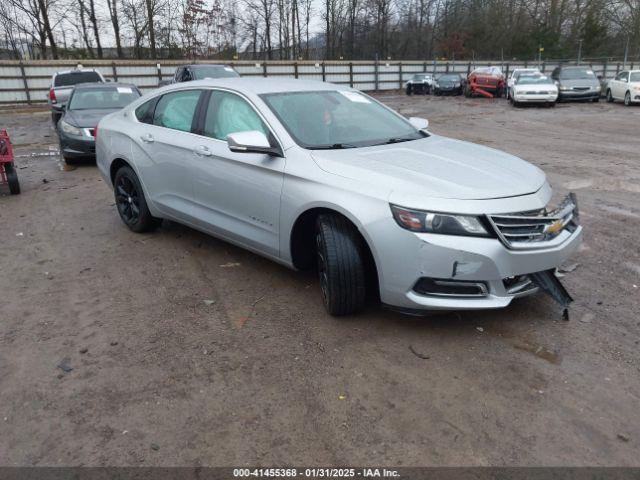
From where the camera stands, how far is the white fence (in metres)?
24.6

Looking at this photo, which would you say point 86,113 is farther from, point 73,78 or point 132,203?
point 73,78

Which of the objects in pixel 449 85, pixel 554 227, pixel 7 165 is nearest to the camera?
pixel 554 227

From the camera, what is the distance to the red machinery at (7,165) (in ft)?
24.7

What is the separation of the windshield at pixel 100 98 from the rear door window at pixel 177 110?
6572 mm

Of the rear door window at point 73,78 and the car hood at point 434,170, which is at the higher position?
the rear door window at point 73,78

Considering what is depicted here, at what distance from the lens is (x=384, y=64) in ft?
112

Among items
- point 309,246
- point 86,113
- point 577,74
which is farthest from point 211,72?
point 577,74

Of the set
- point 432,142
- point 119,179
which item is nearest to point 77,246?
point 119,179

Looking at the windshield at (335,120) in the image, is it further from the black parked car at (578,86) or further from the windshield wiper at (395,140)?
the black parked car at (578,86)

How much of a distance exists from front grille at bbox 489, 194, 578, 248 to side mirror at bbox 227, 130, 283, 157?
165 centimetres

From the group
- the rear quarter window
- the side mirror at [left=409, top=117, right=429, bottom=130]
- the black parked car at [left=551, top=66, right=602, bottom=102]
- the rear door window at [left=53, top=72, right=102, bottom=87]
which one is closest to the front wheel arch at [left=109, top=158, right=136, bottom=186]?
the rear quarter window

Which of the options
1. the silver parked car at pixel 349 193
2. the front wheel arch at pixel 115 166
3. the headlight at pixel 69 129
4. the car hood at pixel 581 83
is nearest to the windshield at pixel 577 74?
the car hood at pixel 581 83

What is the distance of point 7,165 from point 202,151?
4802 mm

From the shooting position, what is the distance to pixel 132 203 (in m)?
5.81
